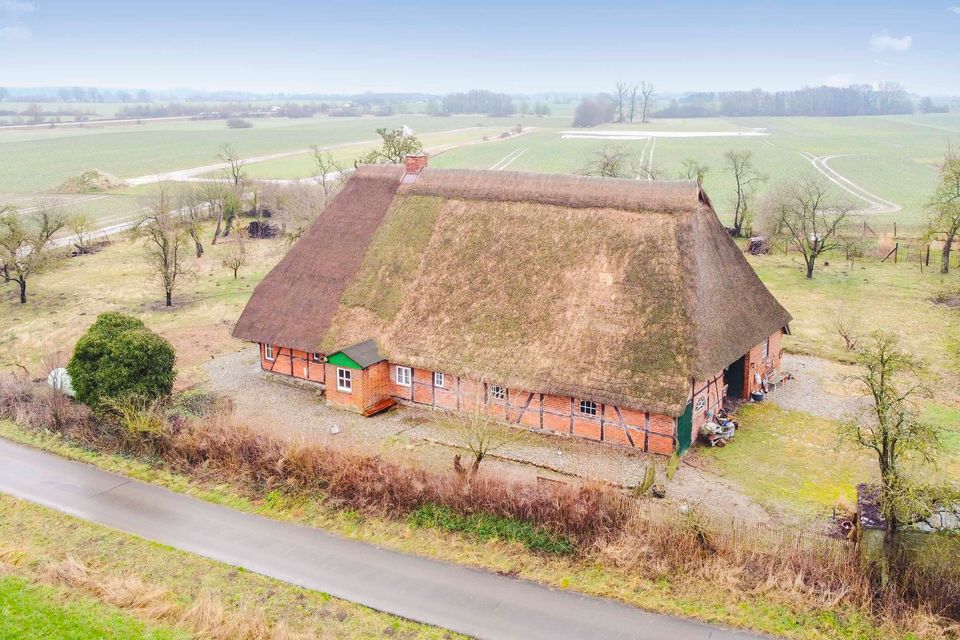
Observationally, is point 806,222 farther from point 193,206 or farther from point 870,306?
point 193,206

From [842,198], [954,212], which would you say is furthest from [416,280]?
[842,198]

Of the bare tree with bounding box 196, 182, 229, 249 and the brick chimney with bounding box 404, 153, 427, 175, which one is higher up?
the brick chimney with bounding box 404, 153, 427, 175

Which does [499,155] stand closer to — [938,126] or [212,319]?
[212,319]

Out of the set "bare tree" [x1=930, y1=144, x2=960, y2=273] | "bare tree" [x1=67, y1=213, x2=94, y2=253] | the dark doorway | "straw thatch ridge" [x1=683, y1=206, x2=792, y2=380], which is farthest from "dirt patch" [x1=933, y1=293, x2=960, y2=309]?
"bare tree" [x1=67, y1=213, x2=94, y2=253]

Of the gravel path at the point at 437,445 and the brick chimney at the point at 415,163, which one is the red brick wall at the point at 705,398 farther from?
the brick chimney at the point at 415,163

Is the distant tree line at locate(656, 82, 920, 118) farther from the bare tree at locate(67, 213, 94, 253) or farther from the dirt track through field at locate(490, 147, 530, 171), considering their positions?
the bare tree at locate(67, 213, 94, 253)

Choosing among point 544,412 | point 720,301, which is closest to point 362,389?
point 544,412
